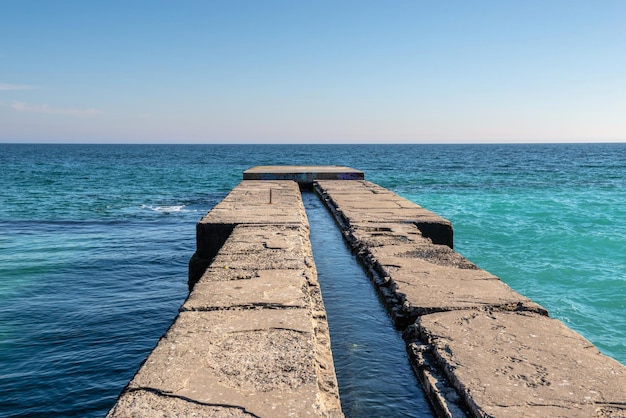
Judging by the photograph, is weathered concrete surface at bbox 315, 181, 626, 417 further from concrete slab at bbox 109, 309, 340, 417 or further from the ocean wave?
the ocean wave

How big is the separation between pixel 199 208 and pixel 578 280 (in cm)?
1045

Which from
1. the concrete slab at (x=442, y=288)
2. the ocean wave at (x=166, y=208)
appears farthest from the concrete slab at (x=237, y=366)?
the ocean wave at (x=166, y=208)

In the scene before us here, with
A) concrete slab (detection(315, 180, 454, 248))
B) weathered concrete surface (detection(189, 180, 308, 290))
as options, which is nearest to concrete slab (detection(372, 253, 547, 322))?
concrete slab (detection(315, 180, 454, 248))

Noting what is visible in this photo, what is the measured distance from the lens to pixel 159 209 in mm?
14984

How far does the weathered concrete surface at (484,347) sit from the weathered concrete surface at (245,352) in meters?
0.47

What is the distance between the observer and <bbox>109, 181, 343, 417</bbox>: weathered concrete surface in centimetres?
186

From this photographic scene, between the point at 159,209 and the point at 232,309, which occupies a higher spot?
the point at 232,309

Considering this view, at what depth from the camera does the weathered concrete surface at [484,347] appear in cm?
191

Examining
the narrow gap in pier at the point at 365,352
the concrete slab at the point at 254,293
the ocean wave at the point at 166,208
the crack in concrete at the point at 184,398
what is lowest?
the ocean wave at the point at 166,208

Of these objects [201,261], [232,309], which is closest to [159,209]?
[201,261]

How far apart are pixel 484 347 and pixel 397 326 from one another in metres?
0.65

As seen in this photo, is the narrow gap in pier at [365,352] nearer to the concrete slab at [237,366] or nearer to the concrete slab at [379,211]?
the concrete slab at [237,366]

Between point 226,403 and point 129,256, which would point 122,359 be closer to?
point 226,403

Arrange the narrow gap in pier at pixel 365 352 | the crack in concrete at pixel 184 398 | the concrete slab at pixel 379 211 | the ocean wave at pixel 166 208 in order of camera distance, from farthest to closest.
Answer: the ocean wave at pixel 166 208
the concrete slab at pixel 379 211
the narrow gap in pier at pixel 365 352
the crack in concrete at pixel 184 398
